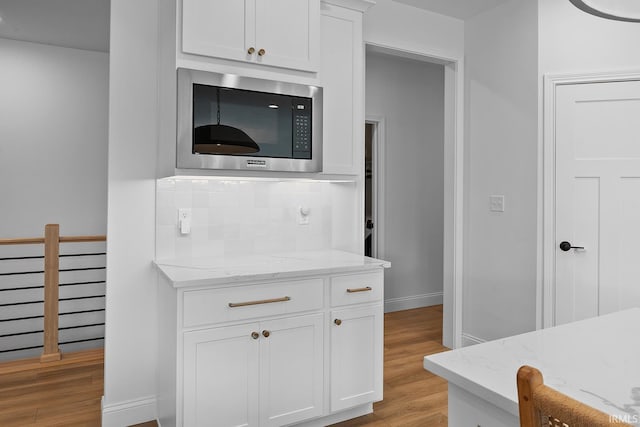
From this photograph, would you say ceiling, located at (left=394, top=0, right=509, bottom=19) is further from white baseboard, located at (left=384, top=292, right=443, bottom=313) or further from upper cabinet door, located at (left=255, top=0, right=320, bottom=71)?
white baseboard, located at (left=384, top=292, right=443, bottom=313)

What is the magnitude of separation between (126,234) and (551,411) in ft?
7.29

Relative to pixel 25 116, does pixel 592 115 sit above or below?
below

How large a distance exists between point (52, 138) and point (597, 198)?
5239 mm

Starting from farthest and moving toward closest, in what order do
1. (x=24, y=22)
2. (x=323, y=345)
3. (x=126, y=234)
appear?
1. (x=24, y=22)
2. (x=126, y=234)
3. (x=323, y=345)

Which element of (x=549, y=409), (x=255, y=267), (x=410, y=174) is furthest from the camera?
(x=410, y=174)

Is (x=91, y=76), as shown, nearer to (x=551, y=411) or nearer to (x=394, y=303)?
(x=394, y=303)

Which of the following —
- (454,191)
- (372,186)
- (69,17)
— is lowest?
(454,191)

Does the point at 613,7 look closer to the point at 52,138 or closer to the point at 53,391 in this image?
the point at 53,391

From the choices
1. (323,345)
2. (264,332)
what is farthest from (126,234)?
(323,345)

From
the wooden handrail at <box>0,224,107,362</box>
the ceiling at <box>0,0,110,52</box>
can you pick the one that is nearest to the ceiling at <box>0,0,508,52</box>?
the ceiling at <box>0,0,110,52</box>

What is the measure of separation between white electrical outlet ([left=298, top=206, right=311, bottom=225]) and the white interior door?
5.75 feet

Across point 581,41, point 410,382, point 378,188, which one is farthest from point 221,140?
point 378,188

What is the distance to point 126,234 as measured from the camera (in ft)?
7.54

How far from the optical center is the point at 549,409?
56 centimetres
